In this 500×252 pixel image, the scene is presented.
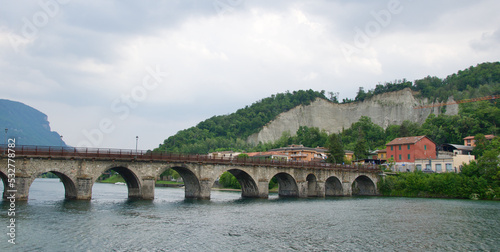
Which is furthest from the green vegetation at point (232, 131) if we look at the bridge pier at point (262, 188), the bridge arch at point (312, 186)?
the bridge pier at point (262, 188)

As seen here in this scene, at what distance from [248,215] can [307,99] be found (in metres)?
147

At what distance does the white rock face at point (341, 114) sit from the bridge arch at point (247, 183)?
105517 mm

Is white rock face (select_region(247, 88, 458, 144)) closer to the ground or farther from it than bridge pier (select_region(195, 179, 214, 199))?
farther from it

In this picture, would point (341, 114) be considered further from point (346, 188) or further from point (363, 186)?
point (346, 188)

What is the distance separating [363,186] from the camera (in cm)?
8488

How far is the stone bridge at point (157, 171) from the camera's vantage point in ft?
144

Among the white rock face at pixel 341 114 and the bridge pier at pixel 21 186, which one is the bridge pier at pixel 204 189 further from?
A: the white rock face at pixel 341 114

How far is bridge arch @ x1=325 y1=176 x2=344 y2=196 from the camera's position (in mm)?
78519

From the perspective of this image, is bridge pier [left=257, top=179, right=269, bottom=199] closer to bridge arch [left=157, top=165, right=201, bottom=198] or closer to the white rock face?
bridge arch [left=157, top=165, right=201, bottom=198]

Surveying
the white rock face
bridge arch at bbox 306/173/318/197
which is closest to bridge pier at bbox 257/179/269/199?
bridge arch at bbox 306/173/318/197

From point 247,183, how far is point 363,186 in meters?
30.5

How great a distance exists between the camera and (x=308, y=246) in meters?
27.0

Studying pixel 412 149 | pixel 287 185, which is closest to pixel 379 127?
pixel 412 149

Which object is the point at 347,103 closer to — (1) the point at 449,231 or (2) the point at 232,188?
(2) the point at 232,188
